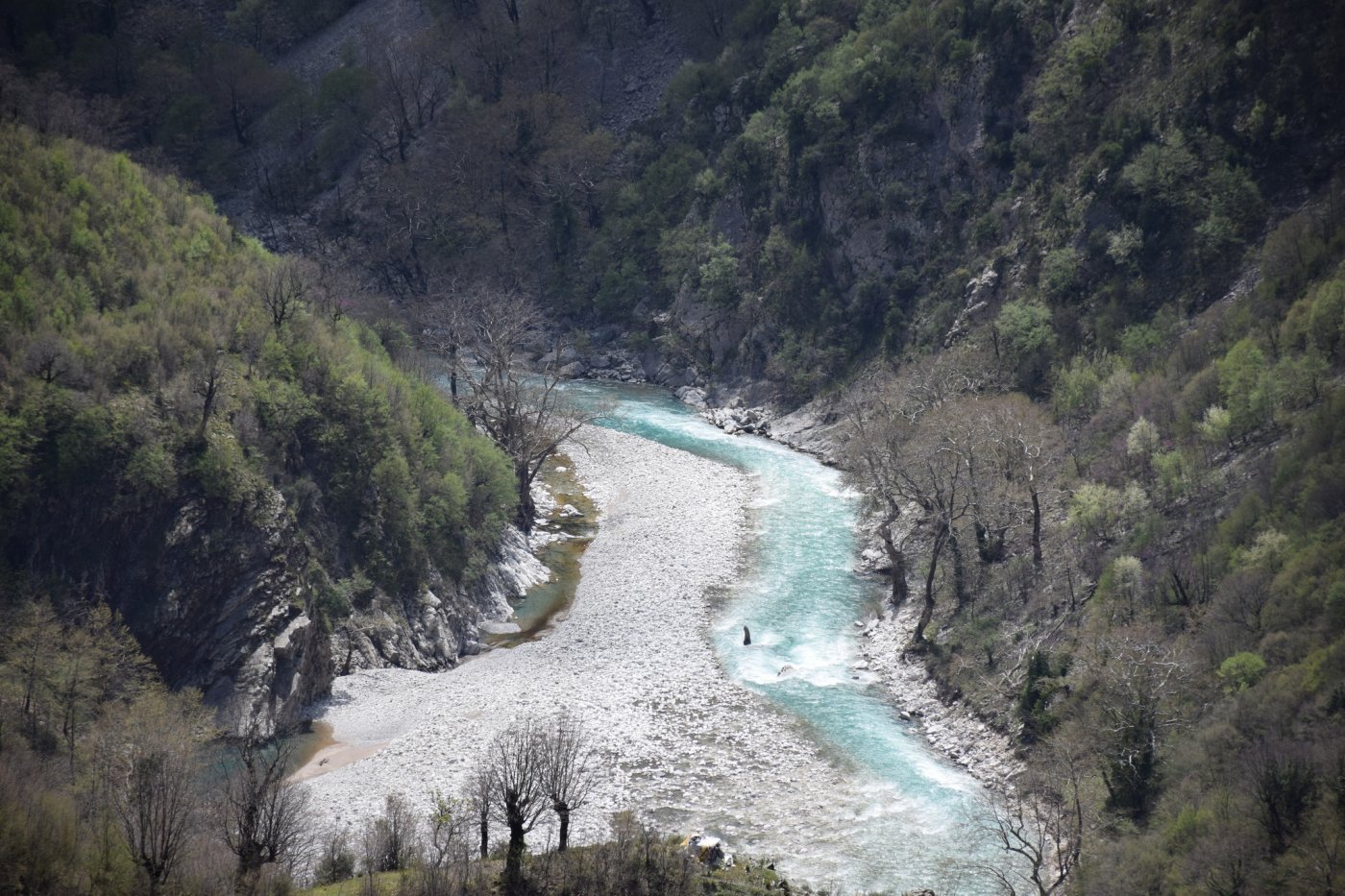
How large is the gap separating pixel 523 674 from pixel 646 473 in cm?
3054

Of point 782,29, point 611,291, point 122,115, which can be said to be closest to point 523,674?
point 611,291

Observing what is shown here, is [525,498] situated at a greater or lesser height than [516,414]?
lesser


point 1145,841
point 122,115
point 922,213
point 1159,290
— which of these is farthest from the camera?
point 122,115

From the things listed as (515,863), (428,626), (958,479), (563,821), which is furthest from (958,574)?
(515,863)

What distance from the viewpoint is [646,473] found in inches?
3396

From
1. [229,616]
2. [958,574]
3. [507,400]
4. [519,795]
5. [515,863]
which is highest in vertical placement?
[507,400]

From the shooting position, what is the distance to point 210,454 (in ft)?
181

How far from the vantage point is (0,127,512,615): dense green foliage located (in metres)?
52.7

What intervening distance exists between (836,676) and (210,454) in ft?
99.7

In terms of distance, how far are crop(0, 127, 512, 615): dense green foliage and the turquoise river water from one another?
52.8 feet

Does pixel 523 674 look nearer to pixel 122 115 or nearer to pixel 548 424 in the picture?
pixel 548 424

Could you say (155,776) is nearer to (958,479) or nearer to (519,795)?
(519,795)

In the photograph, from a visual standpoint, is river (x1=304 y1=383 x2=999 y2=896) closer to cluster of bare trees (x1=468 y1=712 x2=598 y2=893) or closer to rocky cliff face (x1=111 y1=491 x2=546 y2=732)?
cluster of bare trees (x1=468 y1=712 x2=598 y2=893)

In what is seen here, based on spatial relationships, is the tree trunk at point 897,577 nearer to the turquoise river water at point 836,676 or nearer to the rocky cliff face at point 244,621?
the turquoise river water at point 836,676
